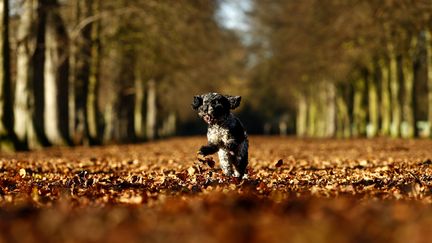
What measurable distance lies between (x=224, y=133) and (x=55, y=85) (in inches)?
654

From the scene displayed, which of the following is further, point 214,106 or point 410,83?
point 410,83

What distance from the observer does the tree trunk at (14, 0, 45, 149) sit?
66.6 ft

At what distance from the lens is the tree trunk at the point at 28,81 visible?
2030 centimetres

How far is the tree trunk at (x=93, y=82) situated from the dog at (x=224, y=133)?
18.1 m

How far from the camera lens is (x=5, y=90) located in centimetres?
1786

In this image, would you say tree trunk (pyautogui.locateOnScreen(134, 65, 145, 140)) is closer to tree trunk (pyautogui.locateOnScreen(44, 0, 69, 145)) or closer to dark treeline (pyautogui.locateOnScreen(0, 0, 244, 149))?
dark treeline (pyautogui.locateOnScreen(0, 0, 244, 149))

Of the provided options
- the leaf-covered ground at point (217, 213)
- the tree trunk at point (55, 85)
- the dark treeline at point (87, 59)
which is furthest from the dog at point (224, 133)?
the tree trunk at point (55, 85)

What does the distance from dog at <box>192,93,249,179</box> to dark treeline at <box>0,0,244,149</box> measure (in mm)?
11487

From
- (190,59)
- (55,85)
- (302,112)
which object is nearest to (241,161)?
(55,85)

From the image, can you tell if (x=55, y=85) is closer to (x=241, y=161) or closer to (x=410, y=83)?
(x=241, y=161)

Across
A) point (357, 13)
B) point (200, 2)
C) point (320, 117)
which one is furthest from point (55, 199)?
point (320, 117)

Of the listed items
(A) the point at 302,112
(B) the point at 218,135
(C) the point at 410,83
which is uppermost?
(C) the point at 410,83

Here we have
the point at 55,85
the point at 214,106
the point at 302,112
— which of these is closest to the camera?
the point at 214,106

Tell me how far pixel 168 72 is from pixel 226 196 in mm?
31289
